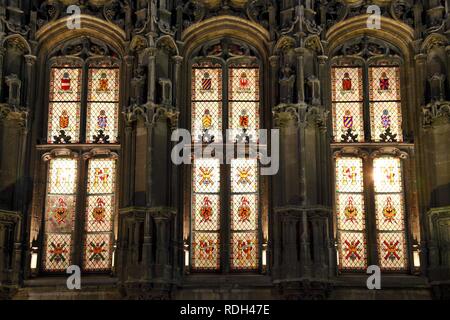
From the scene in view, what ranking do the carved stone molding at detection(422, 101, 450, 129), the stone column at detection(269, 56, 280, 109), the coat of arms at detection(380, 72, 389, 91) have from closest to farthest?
the carved stone molding at detection(422, 101, 450, 129)
the stone column at detection(269, 56, 280, 109)
the coat of arms at detection(380, 72, 389, 91)

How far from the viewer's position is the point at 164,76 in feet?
75.3

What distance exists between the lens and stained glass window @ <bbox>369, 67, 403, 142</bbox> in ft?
76.7

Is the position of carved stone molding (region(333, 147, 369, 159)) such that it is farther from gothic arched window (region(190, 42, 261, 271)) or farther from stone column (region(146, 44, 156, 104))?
stone column (region(146, 44, 156, 104))

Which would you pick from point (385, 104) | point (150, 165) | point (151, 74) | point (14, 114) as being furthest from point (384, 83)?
point (14, 114)

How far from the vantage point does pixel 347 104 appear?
77.6ft

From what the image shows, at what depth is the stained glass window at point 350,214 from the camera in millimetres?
22453

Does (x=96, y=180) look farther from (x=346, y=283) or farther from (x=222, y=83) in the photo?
(x=346, y=283)

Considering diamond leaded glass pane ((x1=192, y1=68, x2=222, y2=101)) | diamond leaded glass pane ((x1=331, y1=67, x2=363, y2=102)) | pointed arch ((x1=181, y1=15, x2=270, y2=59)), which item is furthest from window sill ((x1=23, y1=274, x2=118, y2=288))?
diamond leaded glass pane ((x1=331, y1=67, x2=363, y2=102))

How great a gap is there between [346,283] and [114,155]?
262 inches

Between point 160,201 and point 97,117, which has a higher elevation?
point 97,117

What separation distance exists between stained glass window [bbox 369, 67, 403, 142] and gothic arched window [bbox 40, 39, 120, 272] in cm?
669
